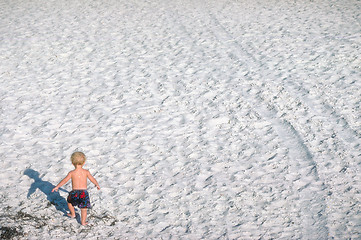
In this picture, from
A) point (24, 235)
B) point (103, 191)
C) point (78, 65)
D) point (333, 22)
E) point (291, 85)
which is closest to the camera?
point (24, 235)

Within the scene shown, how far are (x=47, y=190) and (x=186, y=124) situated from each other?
2.38m

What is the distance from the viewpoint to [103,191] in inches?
208

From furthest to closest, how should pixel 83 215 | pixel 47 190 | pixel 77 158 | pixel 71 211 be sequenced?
pixel 47 190, pixel 71 211, pixel 83 215, pixel 77 158

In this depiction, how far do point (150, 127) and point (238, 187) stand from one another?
192 centimetres

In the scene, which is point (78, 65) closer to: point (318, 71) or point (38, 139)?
point (38, 139)

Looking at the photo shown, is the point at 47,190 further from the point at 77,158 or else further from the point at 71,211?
the point at 77,158

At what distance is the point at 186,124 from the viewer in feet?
22.2

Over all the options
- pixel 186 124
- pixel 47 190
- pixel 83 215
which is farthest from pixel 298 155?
pixel 47 190

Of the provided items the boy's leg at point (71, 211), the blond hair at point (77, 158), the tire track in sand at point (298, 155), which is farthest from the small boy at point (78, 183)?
the tire track in sand at point (298, 155)

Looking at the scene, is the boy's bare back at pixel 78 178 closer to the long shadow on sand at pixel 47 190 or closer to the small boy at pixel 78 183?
the small boy at pixel 78 183

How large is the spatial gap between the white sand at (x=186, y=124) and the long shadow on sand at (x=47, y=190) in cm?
2

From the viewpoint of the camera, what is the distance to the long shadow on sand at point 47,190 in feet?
16.5

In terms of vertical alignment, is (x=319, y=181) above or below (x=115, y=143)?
below

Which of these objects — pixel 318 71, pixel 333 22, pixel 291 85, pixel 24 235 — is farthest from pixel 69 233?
pixel 333 22
